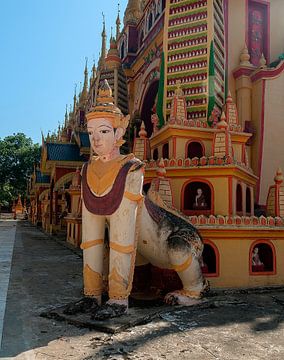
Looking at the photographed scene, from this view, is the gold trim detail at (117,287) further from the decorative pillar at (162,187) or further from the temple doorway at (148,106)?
the temple doorway at (148,106)

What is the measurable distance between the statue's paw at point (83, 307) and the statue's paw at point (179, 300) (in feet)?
4.23

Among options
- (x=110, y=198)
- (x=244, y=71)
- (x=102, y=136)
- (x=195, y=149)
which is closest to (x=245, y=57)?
(x=244, y=71)

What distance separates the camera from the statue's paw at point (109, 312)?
5.70m

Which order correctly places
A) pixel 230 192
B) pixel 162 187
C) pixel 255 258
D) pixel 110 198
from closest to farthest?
pixel 110 198 → pixel 162 187 → pixel 255 258 → pixel 230 192

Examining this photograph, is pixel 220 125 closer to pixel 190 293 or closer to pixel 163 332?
pixel 190 293

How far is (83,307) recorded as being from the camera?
6145 millimetres

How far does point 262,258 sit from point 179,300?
10.4ft

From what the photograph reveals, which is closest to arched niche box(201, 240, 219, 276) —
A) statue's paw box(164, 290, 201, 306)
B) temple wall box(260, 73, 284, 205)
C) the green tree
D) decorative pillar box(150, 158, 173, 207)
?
decorative pillar box(150, 158, 173, 207)

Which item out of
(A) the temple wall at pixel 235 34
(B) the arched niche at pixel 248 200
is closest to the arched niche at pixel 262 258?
(B) the arched niche at pixel 248 200

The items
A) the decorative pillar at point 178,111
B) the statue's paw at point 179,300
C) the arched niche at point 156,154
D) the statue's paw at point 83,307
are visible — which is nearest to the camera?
the statue's paw at point 83,307

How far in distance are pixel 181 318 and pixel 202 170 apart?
3.89 meters

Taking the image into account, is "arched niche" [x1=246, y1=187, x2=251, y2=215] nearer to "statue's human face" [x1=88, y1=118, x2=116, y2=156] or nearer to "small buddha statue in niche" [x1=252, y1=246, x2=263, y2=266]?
"small buddha statue in niche" [x1=252, y1=246, x2=263, y2=266]

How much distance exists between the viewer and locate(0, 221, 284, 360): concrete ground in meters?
4.64

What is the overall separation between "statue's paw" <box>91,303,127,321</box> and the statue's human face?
2350 millimetres
